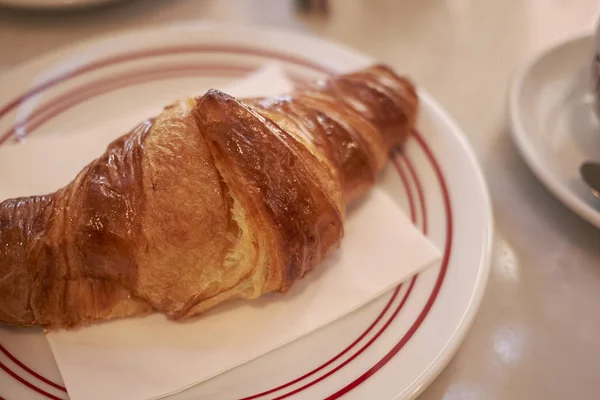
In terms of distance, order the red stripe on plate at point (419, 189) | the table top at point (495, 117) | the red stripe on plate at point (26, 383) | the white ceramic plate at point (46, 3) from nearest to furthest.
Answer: the red stripe on plate at point (26, 383) → the table top at point (495, 117) → the red stripe on plate at point (419, 189) → the white ceramic plate at point (46, 3)

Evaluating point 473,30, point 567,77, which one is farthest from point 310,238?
point 473,30

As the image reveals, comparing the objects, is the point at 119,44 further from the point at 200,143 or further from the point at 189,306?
the point at 189,306

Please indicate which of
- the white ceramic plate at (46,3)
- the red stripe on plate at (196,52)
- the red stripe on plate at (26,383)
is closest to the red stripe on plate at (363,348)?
the red stripe on plate at (26,383)

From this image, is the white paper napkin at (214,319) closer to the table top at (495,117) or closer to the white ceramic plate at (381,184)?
the white ceramic plate at (381,184)

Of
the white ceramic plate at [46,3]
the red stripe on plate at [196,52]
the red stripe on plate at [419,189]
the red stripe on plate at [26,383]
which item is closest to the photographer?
the red stripe on plate at [26,383]

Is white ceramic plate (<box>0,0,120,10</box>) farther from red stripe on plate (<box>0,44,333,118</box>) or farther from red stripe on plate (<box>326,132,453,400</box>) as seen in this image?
red stripe on plate (<box>326,132,453,400</box>)

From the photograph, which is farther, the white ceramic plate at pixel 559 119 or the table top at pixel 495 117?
the white ceramic plate at pixel 559 119

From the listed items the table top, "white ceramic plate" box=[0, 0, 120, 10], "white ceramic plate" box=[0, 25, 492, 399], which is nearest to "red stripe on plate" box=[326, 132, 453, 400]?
"white ceramic plate" box=[0, 25, 492, 399]
